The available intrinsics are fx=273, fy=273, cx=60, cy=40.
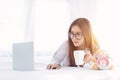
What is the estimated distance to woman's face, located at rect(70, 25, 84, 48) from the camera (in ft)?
5.76

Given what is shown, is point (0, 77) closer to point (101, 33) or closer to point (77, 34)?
point (77, 34)

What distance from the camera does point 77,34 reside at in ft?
5.76

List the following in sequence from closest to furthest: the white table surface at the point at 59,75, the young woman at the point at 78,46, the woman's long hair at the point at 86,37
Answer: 1. the white table surface at the point at 59,75
2. the young woman at the point at 78,46
3. the woman's long hair at the point at 86,37

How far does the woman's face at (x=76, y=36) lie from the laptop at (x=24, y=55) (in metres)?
0.43

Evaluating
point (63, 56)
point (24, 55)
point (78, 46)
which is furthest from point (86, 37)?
point (24, 55)

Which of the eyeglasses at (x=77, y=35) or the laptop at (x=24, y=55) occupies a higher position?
the eyeglasses at (x=77, y=35)

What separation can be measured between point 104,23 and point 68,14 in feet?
1.39

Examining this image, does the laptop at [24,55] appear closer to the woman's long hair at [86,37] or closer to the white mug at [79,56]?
the white mug at [79,56]

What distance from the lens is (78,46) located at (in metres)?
1.86

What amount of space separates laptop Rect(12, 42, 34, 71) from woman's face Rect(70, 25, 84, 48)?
1.40ft

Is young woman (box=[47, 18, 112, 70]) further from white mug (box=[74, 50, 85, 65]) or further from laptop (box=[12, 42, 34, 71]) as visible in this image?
laptop (box=[12, 42, 34, 71])

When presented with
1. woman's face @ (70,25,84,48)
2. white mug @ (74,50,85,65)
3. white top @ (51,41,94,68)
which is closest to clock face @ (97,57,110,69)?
white mug @ (74,50,85,65)

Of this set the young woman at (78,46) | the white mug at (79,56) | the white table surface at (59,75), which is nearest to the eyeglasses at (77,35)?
the young woman at (78,46)

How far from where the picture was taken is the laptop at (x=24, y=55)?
1404 mm
